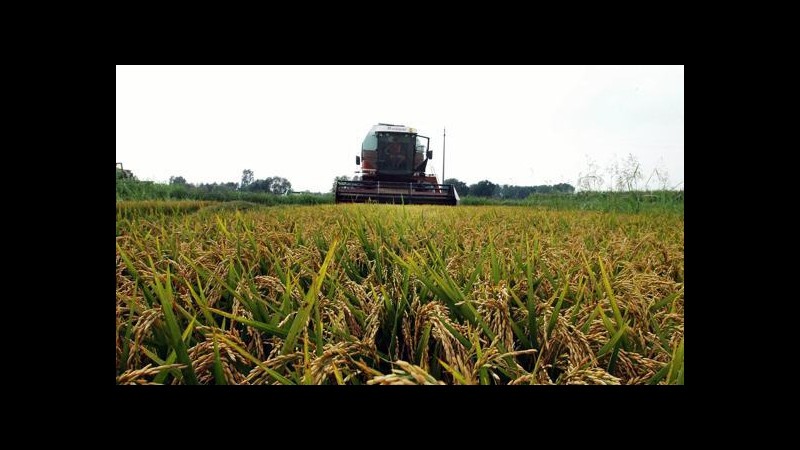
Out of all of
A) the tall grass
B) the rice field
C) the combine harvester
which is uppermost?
the combine harvester

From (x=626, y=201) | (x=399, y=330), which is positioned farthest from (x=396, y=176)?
(x=399, y=330)

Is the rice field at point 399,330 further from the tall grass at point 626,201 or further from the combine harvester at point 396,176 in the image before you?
the combine harvester at point 396,176

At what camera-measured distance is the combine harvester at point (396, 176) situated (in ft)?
33.0

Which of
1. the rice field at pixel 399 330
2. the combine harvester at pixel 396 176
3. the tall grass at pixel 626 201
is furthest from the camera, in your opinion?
the combine harvester at pixel 396 176

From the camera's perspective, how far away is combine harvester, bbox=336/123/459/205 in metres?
10.1

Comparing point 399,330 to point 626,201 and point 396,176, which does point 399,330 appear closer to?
point 626,201

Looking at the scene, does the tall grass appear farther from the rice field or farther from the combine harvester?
the rice field

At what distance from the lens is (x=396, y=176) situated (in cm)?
1245

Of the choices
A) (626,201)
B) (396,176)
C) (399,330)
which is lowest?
(399,330)

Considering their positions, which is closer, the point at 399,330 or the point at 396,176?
the point at 399,330

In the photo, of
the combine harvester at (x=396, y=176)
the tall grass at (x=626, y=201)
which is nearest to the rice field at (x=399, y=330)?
the tall grass at (x=626, y=201)

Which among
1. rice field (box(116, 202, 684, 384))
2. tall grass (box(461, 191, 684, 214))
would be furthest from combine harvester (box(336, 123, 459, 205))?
rice field (box(116, 202, 684, 384))
